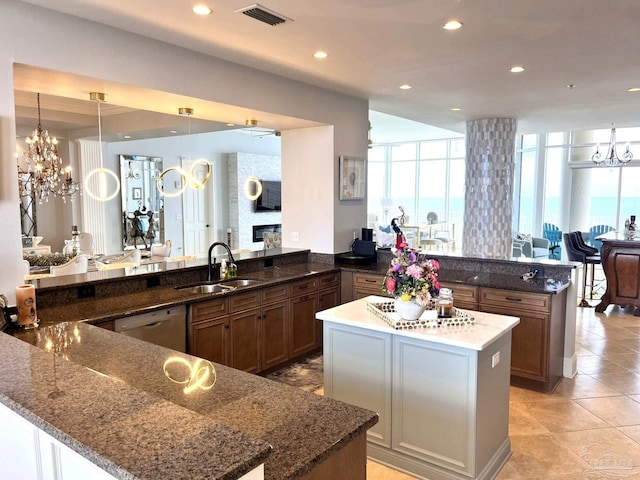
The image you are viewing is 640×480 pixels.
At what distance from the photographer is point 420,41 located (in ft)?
11.2

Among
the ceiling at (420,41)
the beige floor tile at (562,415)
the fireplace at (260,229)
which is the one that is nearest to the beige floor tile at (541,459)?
the beige floor tile at (562,415)

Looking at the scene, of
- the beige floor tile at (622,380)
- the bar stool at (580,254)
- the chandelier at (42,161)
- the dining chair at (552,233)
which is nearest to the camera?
the beige floor tile at (622,380)

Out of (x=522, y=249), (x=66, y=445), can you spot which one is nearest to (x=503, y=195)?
(x=522, y=249)

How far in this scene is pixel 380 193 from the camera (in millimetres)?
14438

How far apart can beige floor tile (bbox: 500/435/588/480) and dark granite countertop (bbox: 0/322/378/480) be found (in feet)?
5.96

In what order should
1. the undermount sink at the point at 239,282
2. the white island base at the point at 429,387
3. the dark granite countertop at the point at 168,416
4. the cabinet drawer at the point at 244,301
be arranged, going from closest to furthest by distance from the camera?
the dark granite countertop at the point at 168,416
the white island base at the point at 429,387
the cabinet drawer at the point at 244,301
the undermount sink at the point at 239,282

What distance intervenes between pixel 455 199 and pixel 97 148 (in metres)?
9.08

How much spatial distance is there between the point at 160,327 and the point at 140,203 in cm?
647

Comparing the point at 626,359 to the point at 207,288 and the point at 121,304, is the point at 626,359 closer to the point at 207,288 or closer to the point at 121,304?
the point at 207,288

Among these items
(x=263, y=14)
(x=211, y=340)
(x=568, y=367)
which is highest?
(x=263, y=14)

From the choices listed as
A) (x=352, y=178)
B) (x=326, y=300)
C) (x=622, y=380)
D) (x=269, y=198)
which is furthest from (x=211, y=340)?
(x=269, y=198)

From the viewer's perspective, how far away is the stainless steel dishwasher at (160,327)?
3.00m

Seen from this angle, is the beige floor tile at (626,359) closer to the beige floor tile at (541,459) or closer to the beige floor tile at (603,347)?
the beige floor tile at (603,347)

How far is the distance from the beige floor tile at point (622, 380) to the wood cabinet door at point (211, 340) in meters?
3.33
